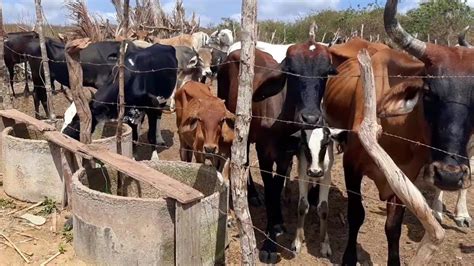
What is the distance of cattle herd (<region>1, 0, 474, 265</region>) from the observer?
10.1 feet

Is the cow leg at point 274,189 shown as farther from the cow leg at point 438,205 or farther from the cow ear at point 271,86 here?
the cow leg at point 438,205

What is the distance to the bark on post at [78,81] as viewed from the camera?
4.62 meters

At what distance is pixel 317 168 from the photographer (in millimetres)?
4168

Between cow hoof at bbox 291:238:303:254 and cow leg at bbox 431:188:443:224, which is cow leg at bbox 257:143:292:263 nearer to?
cow hoof at bbox 291:238:303:254

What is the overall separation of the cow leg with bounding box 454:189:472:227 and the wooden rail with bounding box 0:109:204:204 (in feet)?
9.94

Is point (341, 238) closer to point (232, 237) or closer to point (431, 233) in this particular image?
point (232, 237)

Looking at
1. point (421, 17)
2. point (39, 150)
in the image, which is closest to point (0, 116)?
point (39, 150)

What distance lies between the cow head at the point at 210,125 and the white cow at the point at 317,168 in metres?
0.75

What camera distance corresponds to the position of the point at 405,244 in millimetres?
4777

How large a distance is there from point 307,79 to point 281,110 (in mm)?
635

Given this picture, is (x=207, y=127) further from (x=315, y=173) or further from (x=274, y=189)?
(x=315, y=173)

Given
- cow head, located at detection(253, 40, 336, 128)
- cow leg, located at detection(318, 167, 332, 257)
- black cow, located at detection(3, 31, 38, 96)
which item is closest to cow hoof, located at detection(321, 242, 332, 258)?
cow leg, located at detection(318, 167, 332, 257)

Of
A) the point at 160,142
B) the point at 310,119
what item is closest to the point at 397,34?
the point at 310,119

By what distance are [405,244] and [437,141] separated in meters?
1.99
